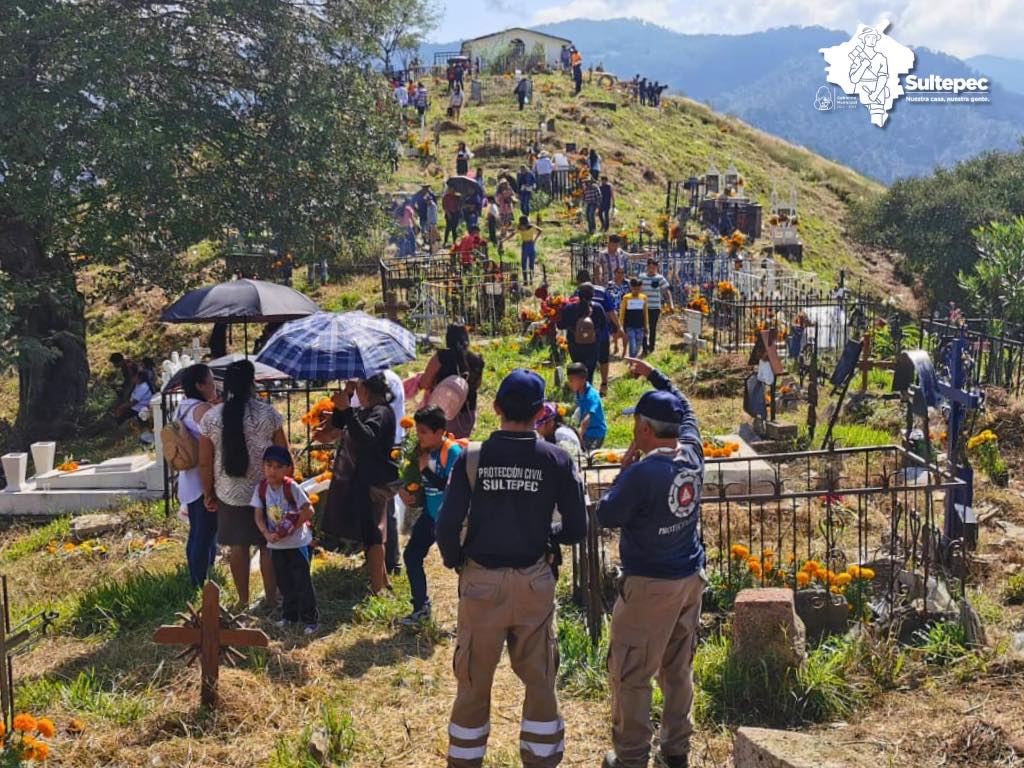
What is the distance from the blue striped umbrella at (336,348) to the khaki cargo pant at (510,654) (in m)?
3.31

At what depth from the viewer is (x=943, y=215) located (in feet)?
119

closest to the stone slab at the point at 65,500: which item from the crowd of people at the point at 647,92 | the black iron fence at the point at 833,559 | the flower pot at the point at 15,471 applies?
the flower pot at the point at 15,471

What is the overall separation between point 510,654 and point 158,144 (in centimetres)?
1234

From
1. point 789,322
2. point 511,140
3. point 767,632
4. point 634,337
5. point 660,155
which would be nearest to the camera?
point 767,632

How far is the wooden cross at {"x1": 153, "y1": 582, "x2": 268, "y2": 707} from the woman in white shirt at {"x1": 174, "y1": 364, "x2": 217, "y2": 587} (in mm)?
1566

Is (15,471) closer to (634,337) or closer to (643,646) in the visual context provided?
(634,337)

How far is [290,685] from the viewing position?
5711mm

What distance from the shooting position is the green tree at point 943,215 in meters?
34.9

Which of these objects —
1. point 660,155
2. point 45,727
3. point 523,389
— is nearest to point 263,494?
point 45,727

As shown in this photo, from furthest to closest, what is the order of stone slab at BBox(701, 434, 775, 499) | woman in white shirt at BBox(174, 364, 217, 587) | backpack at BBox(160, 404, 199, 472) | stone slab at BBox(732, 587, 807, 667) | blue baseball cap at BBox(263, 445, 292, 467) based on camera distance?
stone slab at BBox(701, 434, 775, 499) → woman in white shirt at BBox(174, 364, 217, 587) → backpack at BBox(160, 404, 199, 472) → blue baseball cap at BBox(263, 445, 292, 467) → stone slab at BBox(732, 587, 807, 667)

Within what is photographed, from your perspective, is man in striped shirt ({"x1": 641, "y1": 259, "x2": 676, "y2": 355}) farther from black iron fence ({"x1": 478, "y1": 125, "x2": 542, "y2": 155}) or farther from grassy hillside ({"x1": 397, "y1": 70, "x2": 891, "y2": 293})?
black iron fence ({"x1": 478, "y1": 125, "x2": 542, "y2": 155})

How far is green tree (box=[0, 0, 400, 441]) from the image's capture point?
47.9ft

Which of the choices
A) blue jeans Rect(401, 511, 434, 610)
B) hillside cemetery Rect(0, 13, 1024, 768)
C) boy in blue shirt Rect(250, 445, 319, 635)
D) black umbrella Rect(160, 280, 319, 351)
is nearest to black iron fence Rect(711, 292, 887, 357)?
hillside cemetery Rect(0, 13, 1024, 768)

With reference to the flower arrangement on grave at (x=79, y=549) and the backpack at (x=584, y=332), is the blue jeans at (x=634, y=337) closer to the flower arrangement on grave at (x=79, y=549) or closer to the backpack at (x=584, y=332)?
the backpack at (x=584, y=332)
